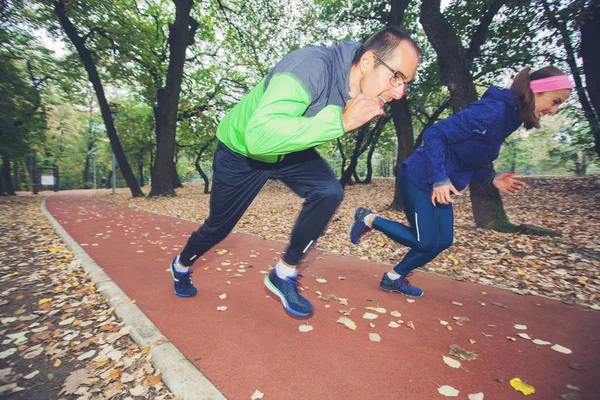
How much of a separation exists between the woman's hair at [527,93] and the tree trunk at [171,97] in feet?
48.6

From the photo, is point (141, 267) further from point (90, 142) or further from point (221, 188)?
point (90, 142)

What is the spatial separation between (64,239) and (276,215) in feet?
18.1

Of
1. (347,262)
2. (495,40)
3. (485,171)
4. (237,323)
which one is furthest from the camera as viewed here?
(495,40)

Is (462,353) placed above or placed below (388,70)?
below

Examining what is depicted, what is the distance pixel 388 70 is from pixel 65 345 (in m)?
3.11

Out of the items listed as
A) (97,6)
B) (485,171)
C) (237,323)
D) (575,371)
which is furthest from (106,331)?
(97,6)

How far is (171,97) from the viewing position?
1430cm

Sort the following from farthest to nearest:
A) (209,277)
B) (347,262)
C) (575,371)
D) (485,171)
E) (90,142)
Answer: (90,142) < (347,262) < (209,277) < (485,171) < (575,371)

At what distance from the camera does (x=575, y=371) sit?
2.08m

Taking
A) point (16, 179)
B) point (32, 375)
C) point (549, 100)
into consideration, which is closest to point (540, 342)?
point (549, 100)

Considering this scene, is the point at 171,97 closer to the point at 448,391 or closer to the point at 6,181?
the point at 6,181

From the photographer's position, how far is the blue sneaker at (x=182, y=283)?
117 inches

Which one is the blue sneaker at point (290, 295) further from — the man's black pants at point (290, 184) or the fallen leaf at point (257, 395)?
the fallen leaf at point (257, 395)

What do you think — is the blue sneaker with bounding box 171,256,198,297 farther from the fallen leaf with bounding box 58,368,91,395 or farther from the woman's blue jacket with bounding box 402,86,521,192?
the woman's blue jacket with bounding box 402,86,521,192
